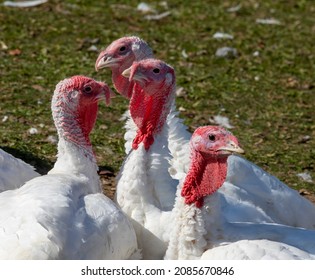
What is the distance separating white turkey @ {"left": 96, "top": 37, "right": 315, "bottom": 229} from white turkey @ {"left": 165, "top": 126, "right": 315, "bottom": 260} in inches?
32.1

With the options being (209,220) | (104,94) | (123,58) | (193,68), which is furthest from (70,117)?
(193,68)

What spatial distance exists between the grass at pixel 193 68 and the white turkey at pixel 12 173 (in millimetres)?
1117

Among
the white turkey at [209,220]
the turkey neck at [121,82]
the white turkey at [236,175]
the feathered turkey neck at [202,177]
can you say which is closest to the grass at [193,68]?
the white turkey at [236,175]

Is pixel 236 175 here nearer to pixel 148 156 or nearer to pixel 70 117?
pixel 148 156

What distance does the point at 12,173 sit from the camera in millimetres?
7066

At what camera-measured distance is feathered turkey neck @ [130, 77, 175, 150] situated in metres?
6.90

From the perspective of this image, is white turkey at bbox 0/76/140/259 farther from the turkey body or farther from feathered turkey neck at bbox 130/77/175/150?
feathered turkey neck at bbox 130/77/175/150

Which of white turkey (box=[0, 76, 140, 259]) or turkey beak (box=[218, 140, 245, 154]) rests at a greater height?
turkey beak (box=[218, 140, 245, 154])

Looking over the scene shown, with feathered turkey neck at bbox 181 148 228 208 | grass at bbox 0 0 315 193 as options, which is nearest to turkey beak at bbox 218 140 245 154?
feathered turkey neck at bbox 181 148 228 208

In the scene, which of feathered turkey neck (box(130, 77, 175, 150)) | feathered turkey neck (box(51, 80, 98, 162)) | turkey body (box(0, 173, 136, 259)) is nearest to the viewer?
turkey body (box(0, 173, 136, 259))

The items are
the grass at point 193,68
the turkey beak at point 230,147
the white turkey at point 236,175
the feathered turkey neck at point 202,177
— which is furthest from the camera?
the grass at point 193,68

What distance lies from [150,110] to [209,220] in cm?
99

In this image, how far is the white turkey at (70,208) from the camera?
5828 millimetres

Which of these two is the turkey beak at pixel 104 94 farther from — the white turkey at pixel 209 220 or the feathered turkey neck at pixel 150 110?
the white turkey at pixel 209 220
